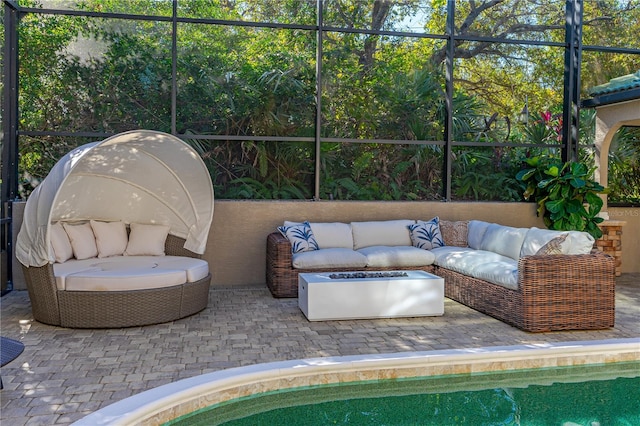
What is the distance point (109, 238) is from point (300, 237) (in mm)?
2246

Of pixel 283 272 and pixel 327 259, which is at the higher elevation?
pixel 327 259

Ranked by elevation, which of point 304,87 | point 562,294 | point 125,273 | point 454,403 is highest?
point 304,87

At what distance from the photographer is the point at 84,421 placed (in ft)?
9.72

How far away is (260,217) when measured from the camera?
7797 millimetres

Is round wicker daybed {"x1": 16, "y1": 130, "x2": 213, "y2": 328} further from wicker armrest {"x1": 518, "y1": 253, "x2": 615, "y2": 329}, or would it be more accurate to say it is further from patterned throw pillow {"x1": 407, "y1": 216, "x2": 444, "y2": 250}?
wicker armrest {"x1": 518, "y1": 253, "x2": 615, "y2": 329}

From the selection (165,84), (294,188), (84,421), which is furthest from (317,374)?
(165,84)

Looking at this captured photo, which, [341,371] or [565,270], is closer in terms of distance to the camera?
[341,371]

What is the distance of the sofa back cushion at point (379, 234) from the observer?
7.59m

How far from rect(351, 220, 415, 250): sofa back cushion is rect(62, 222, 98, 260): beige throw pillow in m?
3.23

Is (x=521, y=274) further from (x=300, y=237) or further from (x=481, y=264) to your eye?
(x=300, y=237)

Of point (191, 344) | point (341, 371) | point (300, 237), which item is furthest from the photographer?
point (300, 237)

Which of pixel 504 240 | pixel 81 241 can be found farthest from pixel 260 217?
pixel 504 240

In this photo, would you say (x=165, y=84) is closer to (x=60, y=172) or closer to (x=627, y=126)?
(x=60, y=172)

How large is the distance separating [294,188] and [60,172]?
13.3 ft
